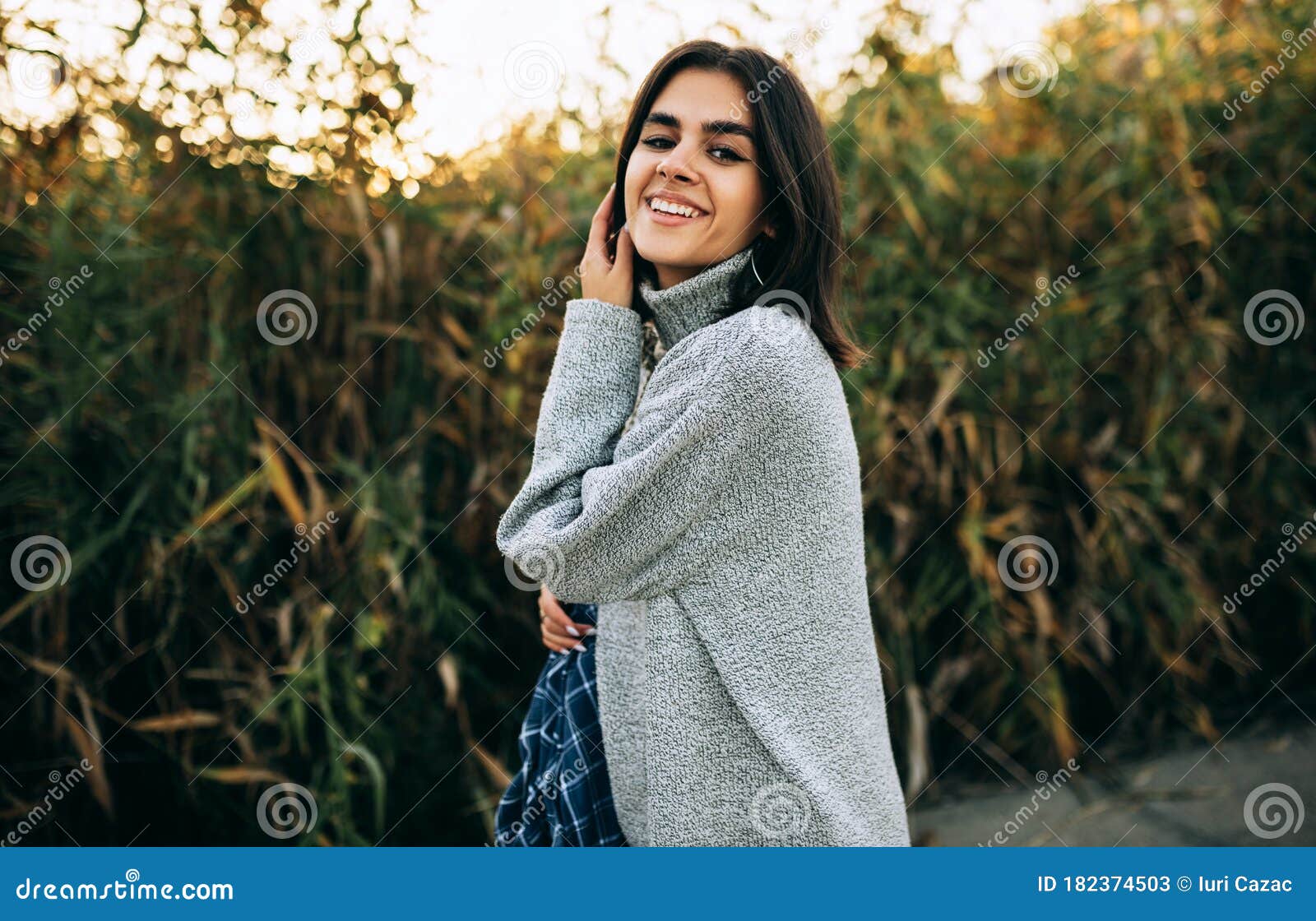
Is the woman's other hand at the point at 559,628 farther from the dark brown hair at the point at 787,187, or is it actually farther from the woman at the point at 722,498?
the dark brown hair at the point at 787,187

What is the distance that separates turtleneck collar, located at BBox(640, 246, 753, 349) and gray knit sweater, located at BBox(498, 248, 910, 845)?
0.06 meters

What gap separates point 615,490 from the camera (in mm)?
1053

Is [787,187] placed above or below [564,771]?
above

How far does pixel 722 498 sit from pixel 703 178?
0.38 m

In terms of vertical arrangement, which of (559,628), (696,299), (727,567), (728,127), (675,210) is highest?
(728,127)

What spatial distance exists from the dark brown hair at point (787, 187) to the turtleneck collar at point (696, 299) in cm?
2

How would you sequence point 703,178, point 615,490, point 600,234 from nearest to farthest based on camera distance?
point 615,490, point 703,178, point 600,234

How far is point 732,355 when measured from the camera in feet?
3.54

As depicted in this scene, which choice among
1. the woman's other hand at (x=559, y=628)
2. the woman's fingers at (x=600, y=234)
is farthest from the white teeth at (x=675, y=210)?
the woman's other hand at (x=559, y=628)

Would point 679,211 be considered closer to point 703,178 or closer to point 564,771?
point 703,178

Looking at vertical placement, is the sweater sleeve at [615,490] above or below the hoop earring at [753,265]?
below

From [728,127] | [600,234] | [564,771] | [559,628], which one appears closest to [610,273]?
[600,234]

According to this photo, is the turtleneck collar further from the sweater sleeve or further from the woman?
the sweater sleeve

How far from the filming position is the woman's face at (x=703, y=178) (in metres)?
1.21
